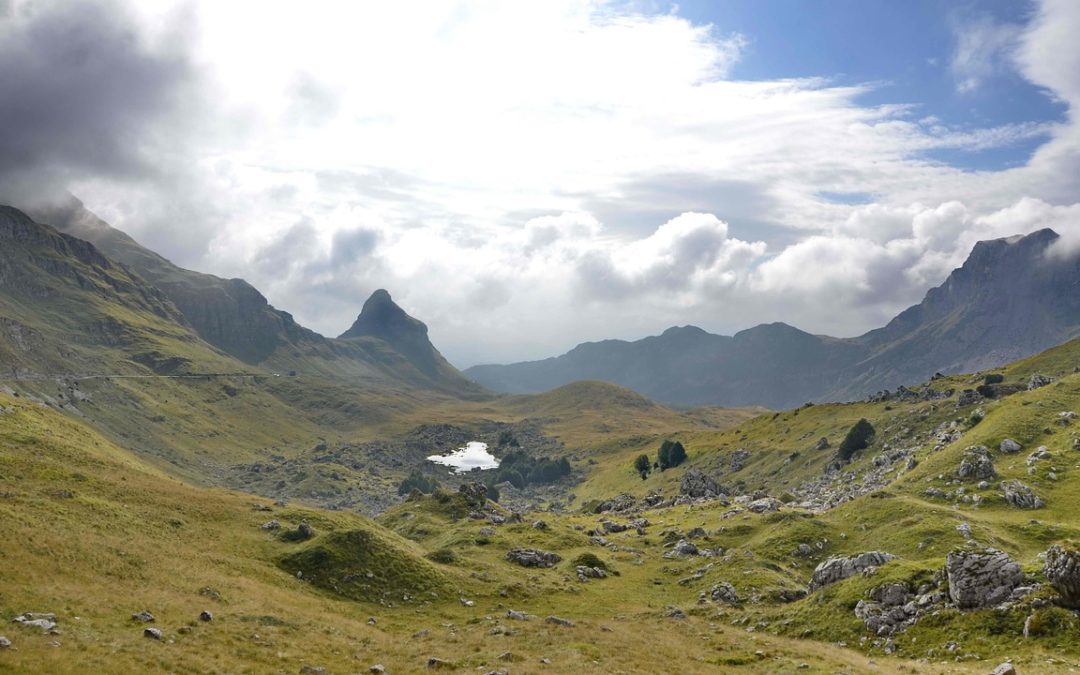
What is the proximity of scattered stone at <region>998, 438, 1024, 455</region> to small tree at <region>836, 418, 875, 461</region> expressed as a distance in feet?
136

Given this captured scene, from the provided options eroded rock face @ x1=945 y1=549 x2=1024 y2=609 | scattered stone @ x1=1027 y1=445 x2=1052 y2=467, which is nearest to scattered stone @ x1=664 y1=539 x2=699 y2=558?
eroded rock face @ x1=945 y1=549 x2=1024 y2=609

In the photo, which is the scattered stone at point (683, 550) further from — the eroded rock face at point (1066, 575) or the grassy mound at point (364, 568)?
the eroded rock face at point (1066, 575)

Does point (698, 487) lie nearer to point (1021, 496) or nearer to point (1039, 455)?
point (1039, 455)

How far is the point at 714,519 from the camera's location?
9944 centimetres

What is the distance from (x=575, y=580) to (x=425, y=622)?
22479 millimetres

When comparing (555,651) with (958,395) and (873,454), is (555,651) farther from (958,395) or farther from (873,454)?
(958,395)

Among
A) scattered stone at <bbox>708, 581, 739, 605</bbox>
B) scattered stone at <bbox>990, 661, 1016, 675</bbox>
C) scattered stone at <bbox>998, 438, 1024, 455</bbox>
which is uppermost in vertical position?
scattered stone at <bbox>998, 438, 1024, 455</bbox>

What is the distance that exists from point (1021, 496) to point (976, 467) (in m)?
9.49

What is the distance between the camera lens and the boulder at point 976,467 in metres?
86.3

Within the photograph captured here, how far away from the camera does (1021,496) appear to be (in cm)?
7812

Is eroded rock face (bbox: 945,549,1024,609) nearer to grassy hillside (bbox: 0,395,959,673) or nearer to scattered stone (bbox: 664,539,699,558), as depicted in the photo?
grassy hillside (bbox: 0,395,959,673)

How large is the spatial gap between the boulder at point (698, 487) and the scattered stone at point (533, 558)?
2352 inches

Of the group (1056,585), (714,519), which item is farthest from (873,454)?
(1056,585)

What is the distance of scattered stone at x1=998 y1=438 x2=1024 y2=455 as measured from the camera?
92.1 meters
